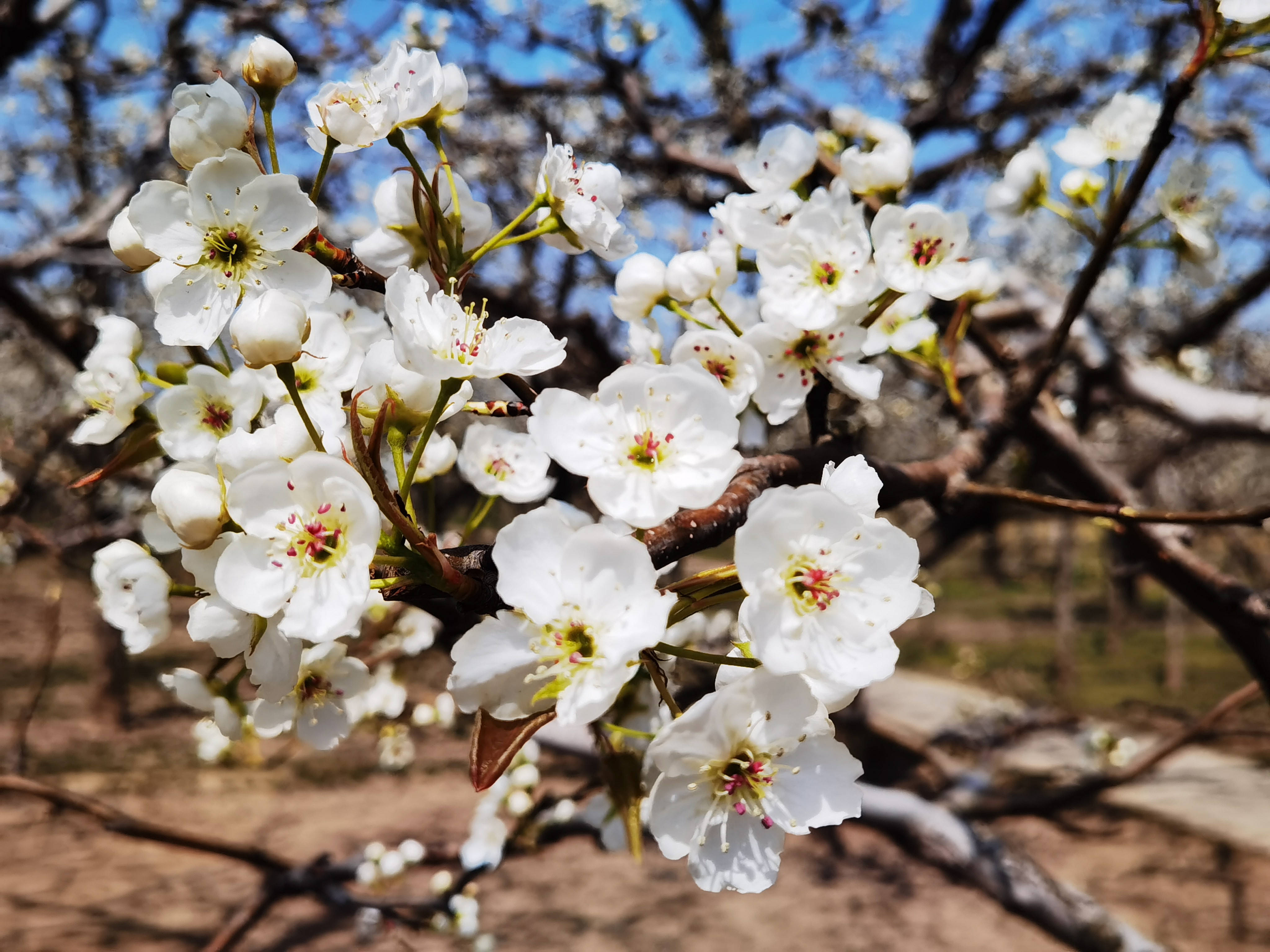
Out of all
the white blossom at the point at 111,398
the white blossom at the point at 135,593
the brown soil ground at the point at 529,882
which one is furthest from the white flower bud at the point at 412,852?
the white blossom at the point at 111,398

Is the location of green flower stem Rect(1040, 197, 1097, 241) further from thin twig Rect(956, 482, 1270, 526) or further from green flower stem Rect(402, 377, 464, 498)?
green flower stem Rect(402, 377, 464, 498)

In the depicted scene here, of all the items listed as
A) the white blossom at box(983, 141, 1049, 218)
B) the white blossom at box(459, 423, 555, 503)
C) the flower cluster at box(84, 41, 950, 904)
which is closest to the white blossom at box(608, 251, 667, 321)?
the flower cluster at box(84, 41, 950, 904)

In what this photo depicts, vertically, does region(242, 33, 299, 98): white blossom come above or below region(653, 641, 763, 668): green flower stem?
above

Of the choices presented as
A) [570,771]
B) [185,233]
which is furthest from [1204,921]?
[185,233]

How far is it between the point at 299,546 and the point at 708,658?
0.32 m

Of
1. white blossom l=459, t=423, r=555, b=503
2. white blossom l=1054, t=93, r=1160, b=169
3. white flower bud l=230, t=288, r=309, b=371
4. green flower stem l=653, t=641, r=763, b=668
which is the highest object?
white blossom l=1054, t=93, r=1160, b=169

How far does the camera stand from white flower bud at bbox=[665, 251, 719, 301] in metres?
0.88

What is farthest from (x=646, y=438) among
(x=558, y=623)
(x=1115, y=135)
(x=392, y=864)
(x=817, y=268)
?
(x=392, y=864)

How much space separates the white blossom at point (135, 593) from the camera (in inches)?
32.5

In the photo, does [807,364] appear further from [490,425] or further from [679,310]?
[490,425]

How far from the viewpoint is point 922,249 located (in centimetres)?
96

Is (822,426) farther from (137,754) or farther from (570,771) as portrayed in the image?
(137,754)

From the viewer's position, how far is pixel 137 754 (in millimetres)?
6465

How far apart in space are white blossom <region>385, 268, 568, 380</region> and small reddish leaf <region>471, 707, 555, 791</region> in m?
0.26
